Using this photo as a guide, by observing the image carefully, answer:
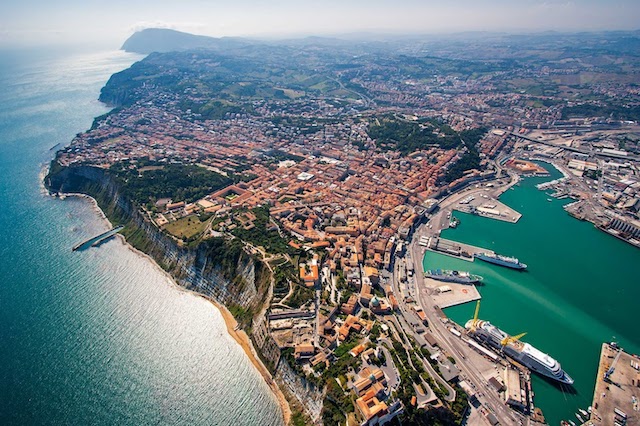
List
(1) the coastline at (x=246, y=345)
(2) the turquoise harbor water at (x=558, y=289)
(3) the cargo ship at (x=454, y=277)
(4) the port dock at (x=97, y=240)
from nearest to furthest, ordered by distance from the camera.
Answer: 1. (1) the coastline at (x=246, y=345)
2. (2) the turquoise harbor water at (x=558, y=289)
3. (3) the cargo ship at (x=454, y=277)
4. (4) the port dock at (x=97, y=240)

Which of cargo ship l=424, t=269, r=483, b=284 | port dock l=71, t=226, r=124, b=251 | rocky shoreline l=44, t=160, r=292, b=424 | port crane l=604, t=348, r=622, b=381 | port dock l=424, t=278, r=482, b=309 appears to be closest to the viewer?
port crane l=604, t=348, r=622, b=381

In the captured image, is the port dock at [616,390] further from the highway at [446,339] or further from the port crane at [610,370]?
the highway at [446,339]

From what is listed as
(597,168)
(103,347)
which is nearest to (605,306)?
(597,168)

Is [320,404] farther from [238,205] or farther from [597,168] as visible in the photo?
[597,168]

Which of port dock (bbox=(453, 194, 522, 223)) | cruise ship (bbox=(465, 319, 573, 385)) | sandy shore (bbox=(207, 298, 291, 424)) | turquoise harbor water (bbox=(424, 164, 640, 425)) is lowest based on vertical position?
sandy shore (bbox=(207, 298, 291, 424))

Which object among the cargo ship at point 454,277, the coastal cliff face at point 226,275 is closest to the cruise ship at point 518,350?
the cargo ship at point 454,277

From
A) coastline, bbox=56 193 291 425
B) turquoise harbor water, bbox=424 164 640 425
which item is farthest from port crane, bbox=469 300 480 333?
coastline, bbox=56 193 291 425

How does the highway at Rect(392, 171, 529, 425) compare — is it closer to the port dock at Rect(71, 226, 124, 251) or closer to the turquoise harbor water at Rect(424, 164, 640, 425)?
the turquoise harbor water at Rect(424, 164, 640, 425)

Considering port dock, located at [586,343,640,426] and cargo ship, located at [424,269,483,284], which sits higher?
cargo ship, located at [424,269,483,284]
